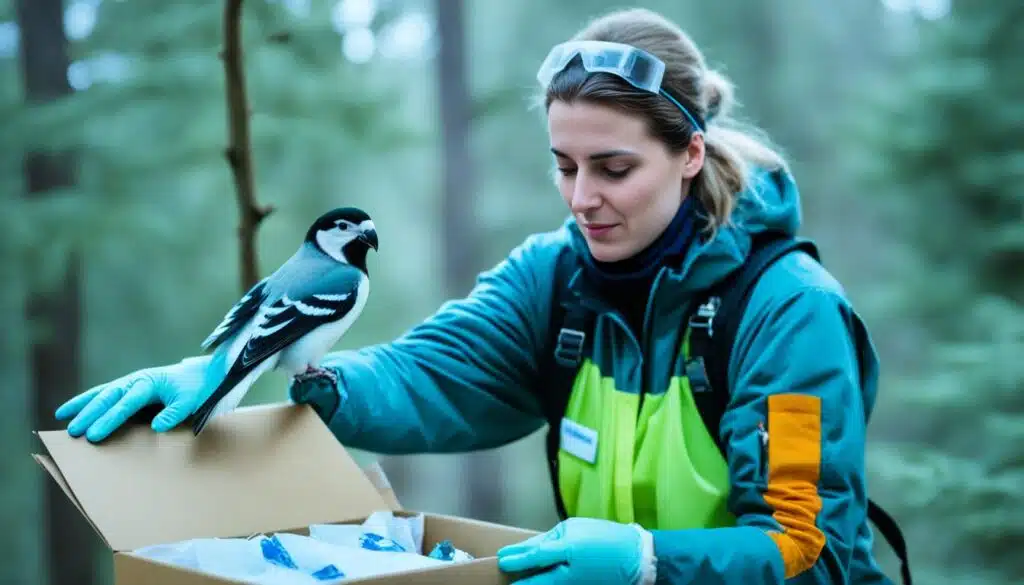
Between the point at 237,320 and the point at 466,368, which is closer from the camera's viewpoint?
the point at 237,320

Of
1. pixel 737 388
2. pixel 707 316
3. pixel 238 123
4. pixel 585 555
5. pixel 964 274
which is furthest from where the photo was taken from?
pixel 964 274

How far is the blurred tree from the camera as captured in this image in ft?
21.1

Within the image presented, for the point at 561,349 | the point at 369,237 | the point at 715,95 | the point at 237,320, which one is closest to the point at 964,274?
the point at 715,95

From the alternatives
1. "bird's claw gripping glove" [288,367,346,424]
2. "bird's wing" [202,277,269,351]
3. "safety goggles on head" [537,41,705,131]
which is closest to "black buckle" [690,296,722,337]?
"safety goggles on head" [537,41,705,131]

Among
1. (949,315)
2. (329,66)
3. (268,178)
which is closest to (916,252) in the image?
(949,315)

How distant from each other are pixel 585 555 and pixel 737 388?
52 centimetres

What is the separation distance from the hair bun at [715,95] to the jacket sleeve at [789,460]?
26.2 inches

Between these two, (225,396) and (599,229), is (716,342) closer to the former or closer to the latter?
(599,229)

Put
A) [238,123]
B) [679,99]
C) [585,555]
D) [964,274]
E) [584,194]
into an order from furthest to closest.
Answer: [964,274] < [238,123] < [679,99] < [584,194] < [585,555]

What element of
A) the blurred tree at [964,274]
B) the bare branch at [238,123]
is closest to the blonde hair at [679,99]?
the bare branch at [238,123]

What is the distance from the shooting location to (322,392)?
241 cm

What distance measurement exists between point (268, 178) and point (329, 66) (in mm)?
1649

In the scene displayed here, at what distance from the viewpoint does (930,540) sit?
8.73 meters

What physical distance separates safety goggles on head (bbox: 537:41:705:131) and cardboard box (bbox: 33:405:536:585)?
101cm
